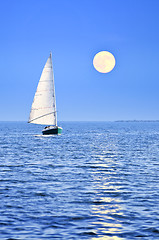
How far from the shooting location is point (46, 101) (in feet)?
288

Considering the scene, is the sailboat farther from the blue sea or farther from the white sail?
the blue sea

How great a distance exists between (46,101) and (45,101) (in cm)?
23

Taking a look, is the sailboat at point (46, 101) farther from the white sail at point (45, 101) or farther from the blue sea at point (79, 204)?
the blue sea at point (79, 204)

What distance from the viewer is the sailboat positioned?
288 ft

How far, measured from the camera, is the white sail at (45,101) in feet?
288

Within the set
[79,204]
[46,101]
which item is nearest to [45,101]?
[46,101]

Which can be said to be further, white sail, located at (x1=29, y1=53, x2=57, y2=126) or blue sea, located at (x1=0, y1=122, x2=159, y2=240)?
white sail, located at (x1=29, y1=53, x2=57, y2=126)

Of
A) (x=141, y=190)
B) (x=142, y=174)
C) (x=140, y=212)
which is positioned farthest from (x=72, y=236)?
(x=142, y=174)

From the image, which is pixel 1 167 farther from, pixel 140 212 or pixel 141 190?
pixel 140 212

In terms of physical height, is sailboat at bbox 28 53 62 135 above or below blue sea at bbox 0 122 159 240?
above

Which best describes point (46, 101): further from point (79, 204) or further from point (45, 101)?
point (79, 204)

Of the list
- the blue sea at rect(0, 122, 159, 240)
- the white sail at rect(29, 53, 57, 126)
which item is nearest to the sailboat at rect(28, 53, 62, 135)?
the white sail at rect(29, 53, 57, 126)

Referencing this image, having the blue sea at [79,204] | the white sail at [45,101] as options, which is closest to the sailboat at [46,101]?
the white sail at [45,101]

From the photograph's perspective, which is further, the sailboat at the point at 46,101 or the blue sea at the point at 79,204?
the sailboat at the point at 46,101
